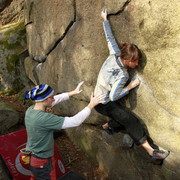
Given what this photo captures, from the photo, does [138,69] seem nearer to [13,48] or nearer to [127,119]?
[127,119]

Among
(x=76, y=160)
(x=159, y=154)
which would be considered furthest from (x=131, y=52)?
(x=76, y=160)

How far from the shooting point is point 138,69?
291cm

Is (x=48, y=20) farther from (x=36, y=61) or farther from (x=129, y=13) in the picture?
(x=129, y=13)

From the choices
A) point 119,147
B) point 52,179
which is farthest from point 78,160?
point 52,179

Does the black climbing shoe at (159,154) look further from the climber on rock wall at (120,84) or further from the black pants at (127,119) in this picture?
the black pants at (127,119)

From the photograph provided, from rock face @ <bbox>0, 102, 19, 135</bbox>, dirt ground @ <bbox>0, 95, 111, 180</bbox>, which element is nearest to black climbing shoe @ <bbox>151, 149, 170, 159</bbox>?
dirt ground @ <bbox>0, 95, 111, 180</bbox>

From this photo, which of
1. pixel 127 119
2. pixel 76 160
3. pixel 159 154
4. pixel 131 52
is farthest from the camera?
pixel 76 160

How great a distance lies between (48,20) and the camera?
4.99 m

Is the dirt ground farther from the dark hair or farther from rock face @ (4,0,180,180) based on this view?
the dark hair

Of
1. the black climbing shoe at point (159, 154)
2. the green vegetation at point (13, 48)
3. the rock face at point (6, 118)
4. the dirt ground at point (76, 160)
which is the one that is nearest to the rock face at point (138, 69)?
the black climbing shoe at point (159, 154)

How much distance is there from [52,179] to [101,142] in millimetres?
1546

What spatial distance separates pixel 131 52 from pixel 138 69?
35 centimetres

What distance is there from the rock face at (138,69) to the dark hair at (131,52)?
128mm

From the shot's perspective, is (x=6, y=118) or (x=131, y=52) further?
(x=6, y=118)
